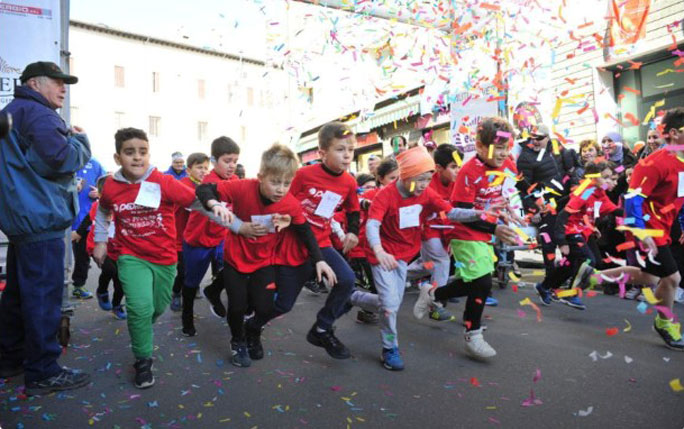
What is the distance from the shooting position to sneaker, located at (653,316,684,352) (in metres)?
3.87

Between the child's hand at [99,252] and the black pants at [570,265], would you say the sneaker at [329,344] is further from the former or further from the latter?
the black pants at [570,265]

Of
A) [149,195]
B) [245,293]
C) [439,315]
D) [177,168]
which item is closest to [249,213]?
[245,293]

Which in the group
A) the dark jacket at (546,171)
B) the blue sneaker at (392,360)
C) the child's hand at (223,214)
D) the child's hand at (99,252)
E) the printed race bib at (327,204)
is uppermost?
the dark jacket at (546,171)

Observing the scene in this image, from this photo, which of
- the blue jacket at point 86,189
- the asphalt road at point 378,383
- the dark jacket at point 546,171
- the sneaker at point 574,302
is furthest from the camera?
the dark jacket at point 546,171

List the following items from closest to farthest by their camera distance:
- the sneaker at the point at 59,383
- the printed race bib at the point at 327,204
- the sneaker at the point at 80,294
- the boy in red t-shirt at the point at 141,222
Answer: the sneaker at the point at 59,383, the boy in red t-shirt at the point at 141,222, the printed race bib at the point at 327,204, the sneaker at the point at 80,294

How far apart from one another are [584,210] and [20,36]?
5.50 meters

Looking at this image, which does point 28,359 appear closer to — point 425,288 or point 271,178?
point 271,178

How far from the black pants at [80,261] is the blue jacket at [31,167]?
3522mm

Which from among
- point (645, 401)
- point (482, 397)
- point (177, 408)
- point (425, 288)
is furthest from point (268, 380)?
point (645, 401)

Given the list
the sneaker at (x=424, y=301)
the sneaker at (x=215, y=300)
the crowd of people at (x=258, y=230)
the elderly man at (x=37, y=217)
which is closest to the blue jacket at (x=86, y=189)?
the crowd of people at (x=258, y=230)

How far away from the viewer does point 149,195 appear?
3469 millimetres

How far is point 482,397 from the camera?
2938mm

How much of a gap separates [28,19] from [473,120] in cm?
661

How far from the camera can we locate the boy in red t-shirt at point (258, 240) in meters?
3.63
